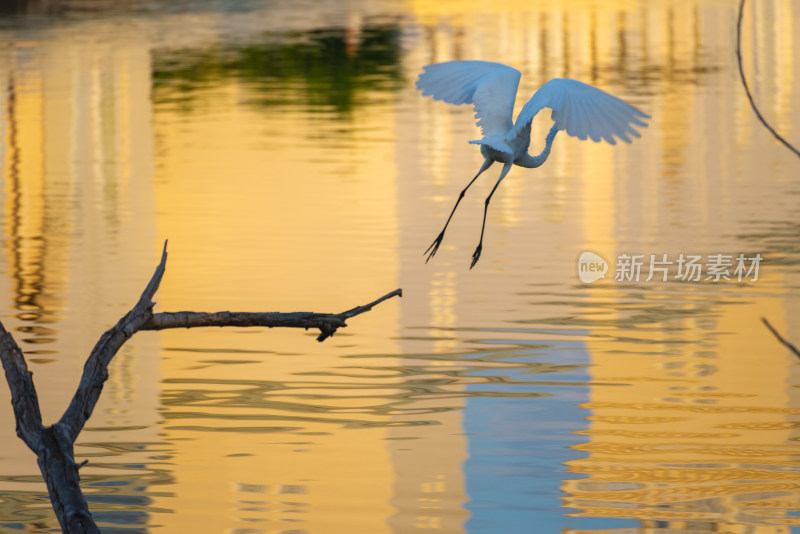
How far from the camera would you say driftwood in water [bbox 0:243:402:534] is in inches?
188

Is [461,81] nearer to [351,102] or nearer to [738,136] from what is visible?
[738,136]

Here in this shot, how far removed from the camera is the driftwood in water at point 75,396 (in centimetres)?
477

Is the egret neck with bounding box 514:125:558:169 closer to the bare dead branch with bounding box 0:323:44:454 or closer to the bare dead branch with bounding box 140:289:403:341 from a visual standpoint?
the bare dead branch with bounding box 140:289:403:341

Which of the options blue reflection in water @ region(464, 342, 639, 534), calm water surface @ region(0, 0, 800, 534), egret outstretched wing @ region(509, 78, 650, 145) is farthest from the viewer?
egret outstretched wing @ region(509, 78, 650, 145)

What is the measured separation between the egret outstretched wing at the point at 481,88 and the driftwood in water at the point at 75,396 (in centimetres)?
262

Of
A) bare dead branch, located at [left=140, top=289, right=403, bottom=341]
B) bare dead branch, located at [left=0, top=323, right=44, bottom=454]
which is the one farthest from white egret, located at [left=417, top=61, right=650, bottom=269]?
bare dead branch, located at [left=0, top=323, right=44, bottom=454]

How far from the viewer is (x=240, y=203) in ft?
46.8

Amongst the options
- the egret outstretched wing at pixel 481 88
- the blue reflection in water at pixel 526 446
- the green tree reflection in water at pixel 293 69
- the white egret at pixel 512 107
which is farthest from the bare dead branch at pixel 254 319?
the green tree reflection in water at pixel 293 69

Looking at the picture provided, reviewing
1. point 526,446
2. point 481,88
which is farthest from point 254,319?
point 481,88

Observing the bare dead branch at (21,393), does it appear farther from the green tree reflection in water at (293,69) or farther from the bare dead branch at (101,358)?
the green tree reflection in water at (293,69)

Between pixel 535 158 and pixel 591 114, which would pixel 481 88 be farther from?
pixel 591 114

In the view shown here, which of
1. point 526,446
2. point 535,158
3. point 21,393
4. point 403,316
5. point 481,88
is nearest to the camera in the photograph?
point 21,393

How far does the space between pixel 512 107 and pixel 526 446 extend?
175 cm

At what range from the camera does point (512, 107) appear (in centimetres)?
759
